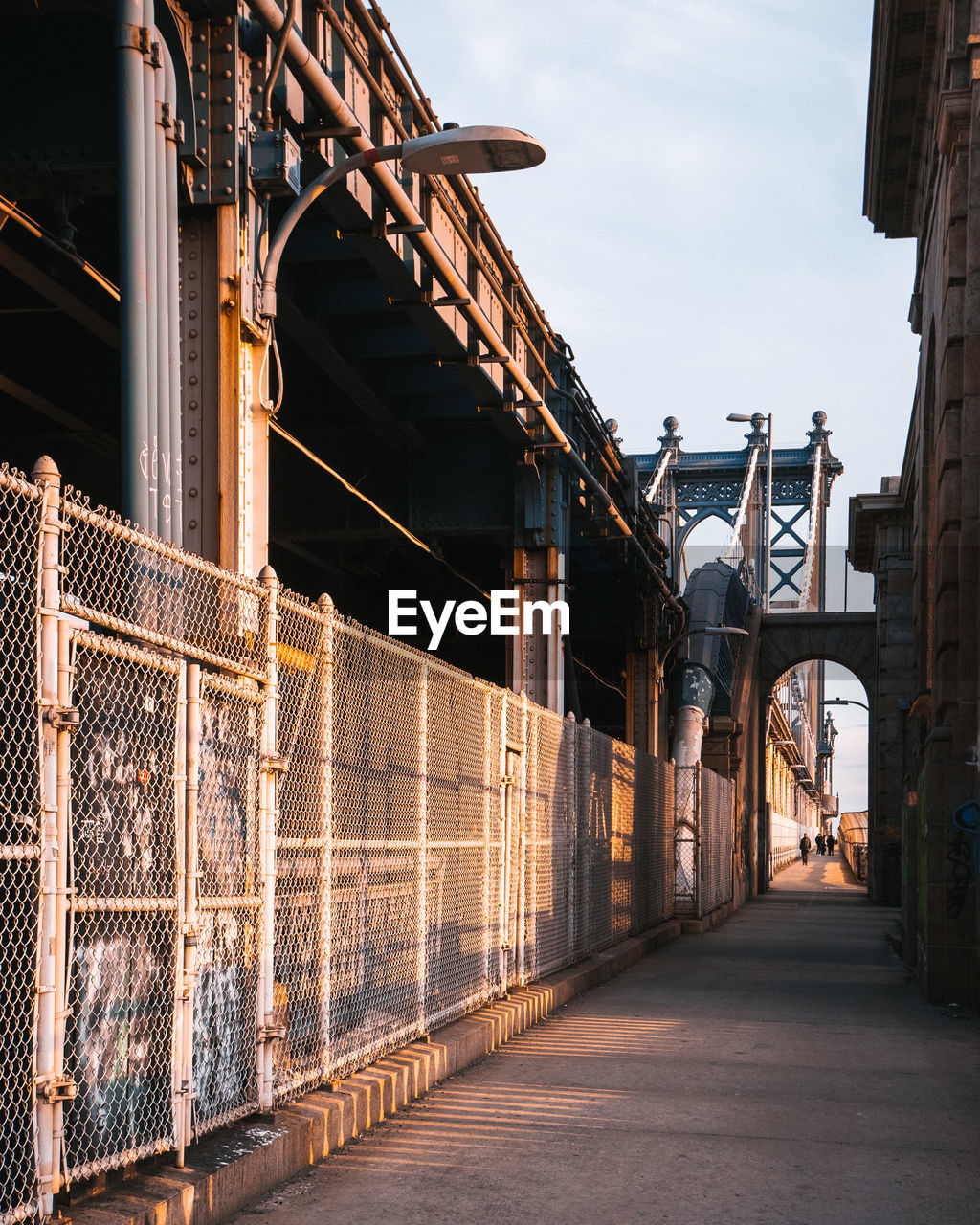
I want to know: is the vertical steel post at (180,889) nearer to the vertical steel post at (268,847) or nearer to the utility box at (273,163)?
the vertical steel post at (268,847)

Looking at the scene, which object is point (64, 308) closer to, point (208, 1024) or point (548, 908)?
point (548, 908)

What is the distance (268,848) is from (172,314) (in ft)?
10.7

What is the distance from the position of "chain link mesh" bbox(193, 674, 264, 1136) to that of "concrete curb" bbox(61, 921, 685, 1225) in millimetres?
187

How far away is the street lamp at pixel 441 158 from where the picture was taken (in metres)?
9.12

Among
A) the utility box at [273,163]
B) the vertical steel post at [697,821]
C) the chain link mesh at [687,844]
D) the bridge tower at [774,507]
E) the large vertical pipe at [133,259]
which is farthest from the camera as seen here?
the bridge tower at [774,507]

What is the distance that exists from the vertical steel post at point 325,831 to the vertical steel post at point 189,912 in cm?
149

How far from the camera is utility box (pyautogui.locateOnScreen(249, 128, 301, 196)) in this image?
9344mm

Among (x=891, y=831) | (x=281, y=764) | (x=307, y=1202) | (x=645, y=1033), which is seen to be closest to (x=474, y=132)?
(x=281, y=764)

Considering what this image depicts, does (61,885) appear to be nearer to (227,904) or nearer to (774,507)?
(227,904)

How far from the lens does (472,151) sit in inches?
368

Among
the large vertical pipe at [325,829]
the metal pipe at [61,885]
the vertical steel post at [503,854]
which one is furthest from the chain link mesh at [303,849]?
the vertical steel post at [503,854]

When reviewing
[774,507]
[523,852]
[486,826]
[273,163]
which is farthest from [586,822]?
[774,507]

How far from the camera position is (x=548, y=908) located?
45.8 ft

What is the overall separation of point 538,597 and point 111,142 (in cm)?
1063
